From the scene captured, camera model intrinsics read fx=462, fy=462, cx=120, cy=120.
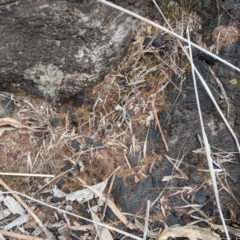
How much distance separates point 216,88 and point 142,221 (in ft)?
1.86

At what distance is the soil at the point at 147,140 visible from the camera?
1717 mm

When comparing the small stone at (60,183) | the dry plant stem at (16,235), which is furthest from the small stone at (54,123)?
the dry plant stem at (16,235)

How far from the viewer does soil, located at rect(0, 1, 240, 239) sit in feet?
5.63

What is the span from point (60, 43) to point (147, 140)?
0.49 metres

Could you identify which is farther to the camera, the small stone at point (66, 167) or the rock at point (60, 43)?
the small stone at point (66, 167)

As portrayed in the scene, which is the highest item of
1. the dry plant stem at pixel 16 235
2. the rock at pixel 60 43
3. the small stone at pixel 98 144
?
the rock at pixel 60 43

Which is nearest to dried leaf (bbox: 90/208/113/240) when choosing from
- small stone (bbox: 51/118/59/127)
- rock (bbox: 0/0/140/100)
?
small stone (bbox: 51/118/59/127)

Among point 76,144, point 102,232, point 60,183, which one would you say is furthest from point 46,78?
point 102,232

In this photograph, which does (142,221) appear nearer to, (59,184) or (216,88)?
(59,184)

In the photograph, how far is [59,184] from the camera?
1.79 metres

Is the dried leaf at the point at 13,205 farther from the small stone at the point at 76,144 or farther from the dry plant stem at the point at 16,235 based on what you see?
the small stone at the point at 76,144

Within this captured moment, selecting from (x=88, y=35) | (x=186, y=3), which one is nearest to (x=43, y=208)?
(x=88, y=35)

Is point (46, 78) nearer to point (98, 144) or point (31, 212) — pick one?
point (98, 144)

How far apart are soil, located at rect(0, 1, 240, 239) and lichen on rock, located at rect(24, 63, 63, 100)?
0.26ft
